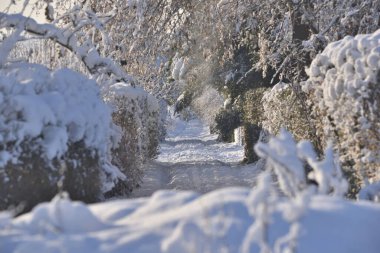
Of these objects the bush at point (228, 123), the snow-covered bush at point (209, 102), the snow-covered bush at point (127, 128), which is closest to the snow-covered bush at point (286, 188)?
the snow-covered bush at point (127, 128)

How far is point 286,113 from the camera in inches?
477

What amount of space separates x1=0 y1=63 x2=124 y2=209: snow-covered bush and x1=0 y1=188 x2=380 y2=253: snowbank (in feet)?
7.57

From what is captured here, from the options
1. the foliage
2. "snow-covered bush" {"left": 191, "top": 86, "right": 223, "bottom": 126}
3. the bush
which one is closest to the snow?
the foliage

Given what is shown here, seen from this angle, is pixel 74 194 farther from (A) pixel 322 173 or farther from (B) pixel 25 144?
(A) pixel 322 173

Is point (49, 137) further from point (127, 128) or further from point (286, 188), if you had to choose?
point (127, 128)

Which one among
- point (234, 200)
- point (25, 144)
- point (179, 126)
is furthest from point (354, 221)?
point (179, 126)

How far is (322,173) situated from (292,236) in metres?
1.05

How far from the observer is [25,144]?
5.74 meters

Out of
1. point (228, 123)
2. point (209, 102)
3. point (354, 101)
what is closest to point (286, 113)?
point (354, 101)

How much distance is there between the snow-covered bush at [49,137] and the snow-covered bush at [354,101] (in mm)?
2484

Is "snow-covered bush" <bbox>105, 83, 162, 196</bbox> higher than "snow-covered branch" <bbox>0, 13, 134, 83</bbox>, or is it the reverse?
"snow-covered branch" <bbox>0, 13, 134, 83</bbox>

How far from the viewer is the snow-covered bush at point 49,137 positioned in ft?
18.6

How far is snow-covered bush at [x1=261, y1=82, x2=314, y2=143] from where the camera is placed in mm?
10859

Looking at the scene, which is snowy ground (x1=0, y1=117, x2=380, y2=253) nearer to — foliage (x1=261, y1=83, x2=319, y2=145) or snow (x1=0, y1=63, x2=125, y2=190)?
snow (x1=0, y1=63, x2=125, y2=190)
